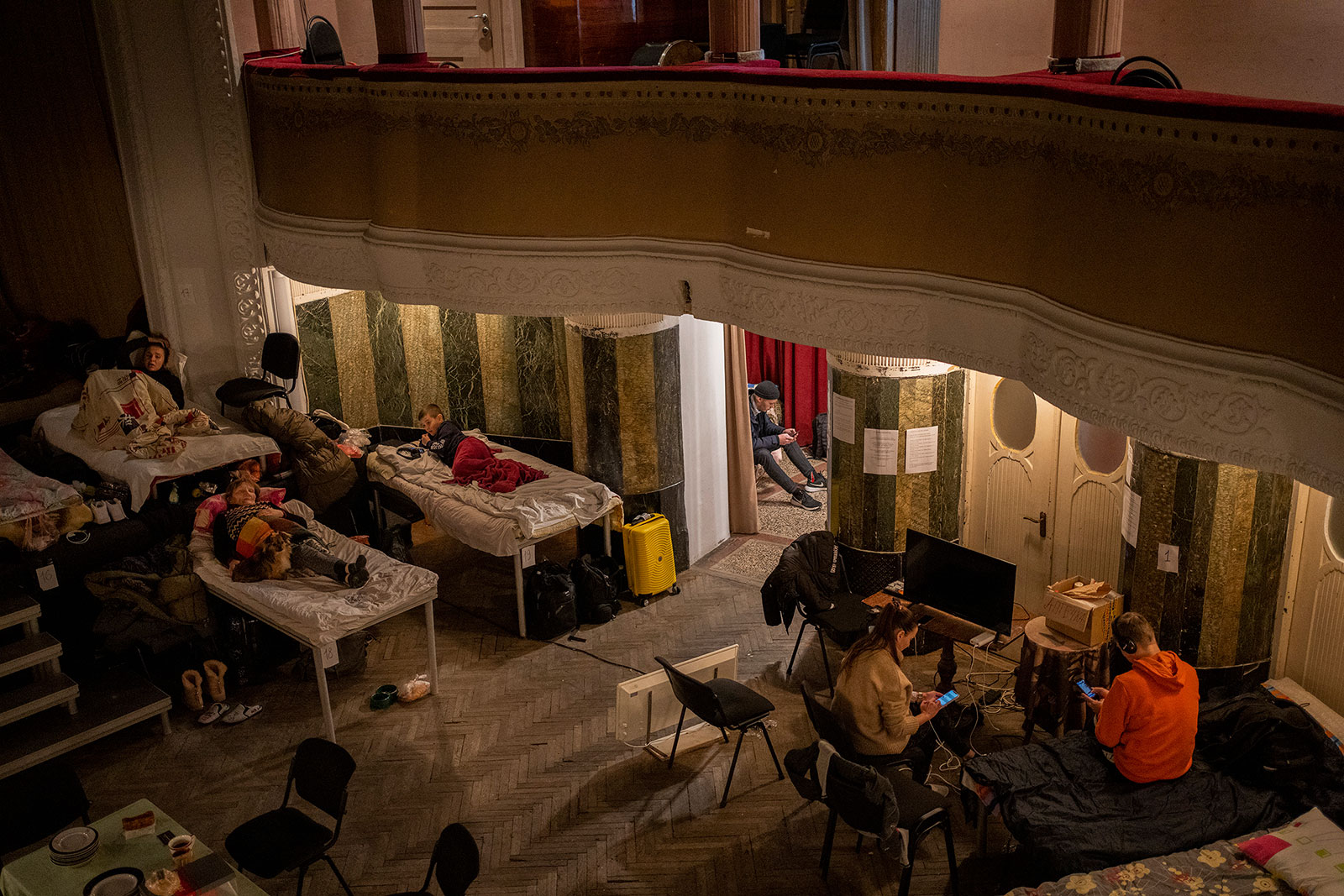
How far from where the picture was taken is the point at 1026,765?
681 centimetres

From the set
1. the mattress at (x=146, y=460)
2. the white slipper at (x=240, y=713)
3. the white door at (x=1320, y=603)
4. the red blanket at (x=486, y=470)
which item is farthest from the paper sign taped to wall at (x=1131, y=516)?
the mattress at (x=146, y=460)

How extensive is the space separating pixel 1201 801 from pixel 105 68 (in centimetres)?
949

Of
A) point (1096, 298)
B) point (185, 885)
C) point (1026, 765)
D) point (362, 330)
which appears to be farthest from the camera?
point (362, 330)

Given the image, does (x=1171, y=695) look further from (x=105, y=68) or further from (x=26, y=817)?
(x=105, y=68)

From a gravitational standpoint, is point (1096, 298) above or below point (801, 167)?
Answer: below

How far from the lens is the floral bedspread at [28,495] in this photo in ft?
27.1

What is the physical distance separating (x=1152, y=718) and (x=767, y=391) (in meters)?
6.33

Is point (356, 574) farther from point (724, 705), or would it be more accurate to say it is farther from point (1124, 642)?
point (1124, 642)

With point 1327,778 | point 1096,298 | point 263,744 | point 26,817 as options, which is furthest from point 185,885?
point 1327,778

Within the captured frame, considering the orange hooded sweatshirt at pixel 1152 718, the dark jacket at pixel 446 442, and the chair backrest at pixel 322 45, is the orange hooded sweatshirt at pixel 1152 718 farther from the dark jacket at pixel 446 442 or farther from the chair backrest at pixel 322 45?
the chair backrest at pixel 322 45

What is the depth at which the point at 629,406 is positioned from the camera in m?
9.95

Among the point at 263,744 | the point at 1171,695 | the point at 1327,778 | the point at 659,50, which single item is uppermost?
the point at 659,50

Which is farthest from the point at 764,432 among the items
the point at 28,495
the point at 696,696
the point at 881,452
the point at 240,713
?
the point at 28,495

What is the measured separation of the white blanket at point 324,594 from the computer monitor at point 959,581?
344cm
